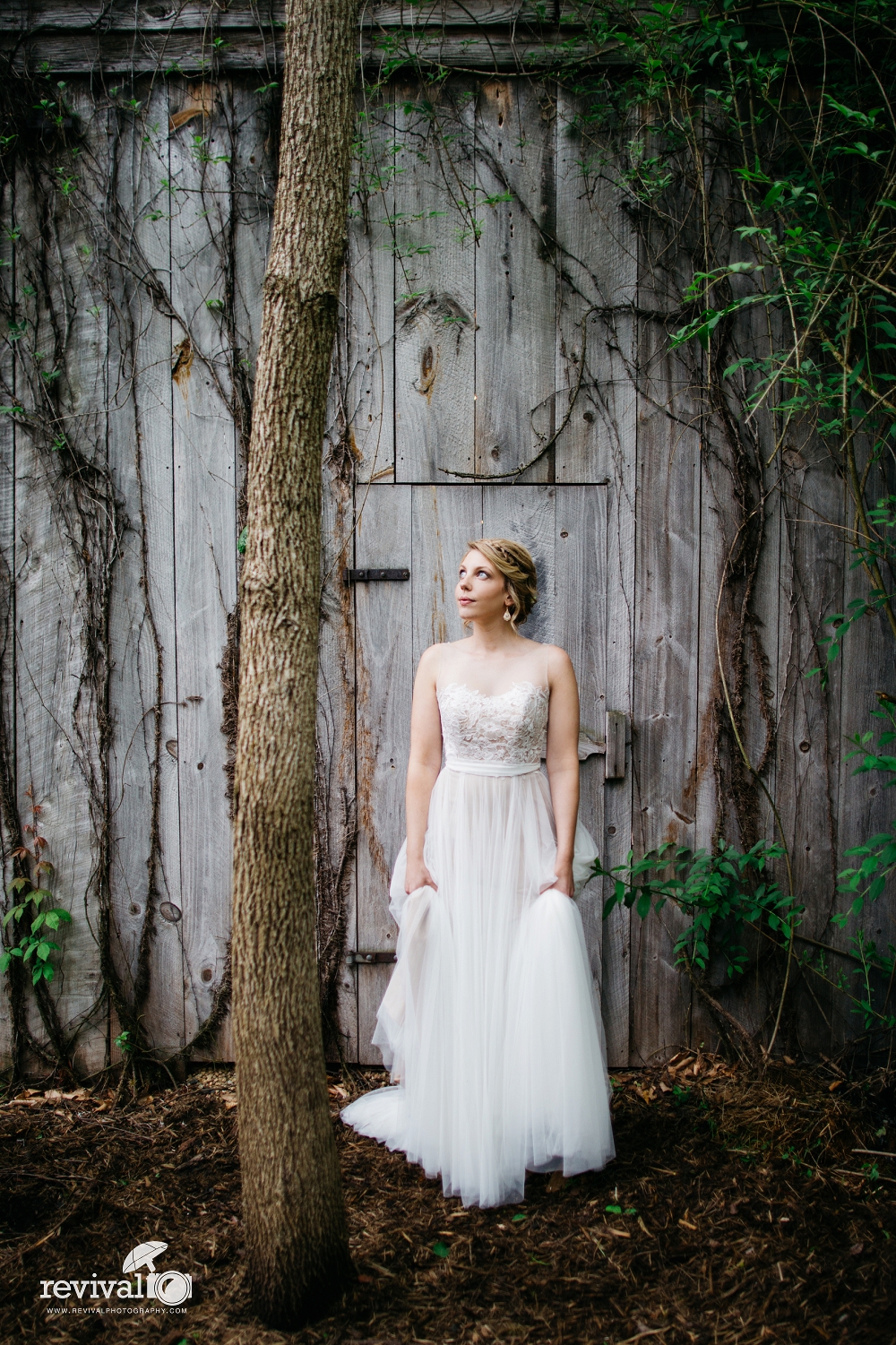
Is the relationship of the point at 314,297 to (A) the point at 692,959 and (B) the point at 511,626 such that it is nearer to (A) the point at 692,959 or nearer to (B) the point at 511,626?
(B) the point at 511,626

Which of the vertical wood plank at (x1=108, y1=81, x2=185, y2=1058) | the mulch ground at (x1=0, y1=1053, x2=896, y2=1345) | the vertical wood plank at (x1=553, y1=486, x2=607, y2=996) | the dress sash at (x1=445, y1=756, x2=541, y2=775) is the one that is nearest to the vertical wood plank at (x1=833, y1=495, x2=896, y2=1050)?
the mulch ground at (x1=0, y1=1053, x2=896, y2=1345)

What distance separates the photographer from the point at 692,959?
3.23m

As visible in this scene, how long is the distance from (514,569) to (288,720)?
1080mm

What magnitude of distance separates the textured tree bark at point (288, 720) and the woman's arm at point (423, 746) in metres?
0.80

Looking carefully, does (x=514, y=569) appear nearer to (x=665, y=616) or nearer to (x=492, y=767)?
(x=492, y=767)

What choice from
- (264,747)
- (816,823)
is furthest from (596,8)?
(816,823)

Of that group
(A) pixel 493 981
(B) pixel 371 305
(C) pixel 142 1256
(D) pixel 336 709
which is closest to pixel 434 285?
(B) pixel 371 305

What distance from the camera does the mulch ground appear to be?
2031mm

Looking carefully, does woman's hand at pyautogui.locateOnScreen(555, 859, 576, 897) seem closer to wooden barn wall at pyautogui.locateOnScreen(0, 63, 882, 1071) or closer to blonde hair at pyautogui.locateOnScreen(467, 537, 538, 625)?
wooden barn wall at pyautogui.locateOnScreen(0, 63, 882, 1071)

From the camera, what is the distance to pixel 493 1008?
2592 mm

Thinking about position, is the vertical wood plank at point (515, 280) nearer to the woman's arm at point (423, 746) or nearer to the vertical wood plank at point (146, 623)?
the woman's arm at point (423, 746)

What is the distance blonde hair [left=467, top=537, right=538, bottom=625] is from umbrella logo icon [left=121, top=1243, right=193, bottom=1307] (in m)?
2.15

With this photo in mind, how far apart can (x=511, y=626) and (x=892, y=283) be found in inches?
77.3

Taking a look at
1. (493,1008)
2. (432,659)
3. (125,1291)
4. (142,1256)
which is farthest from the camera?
(432,659)
